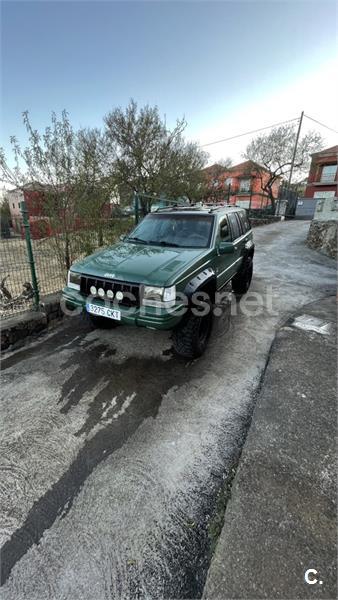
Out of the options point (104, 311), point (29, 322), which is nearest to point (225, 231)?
point (104, 311)

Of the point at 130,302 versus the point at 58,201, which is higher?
the point at 58,201

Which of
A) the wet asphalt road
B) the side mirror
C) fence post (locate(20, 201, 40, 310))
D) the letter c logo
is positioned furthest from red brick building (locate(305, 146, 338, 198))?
the letter c logo

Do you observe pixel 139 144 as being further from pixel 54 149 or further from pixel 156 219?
pixel 156 219

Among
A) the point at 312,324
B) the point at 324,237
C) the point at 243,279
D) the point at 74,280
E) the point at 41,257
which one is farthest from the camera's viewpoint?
the point at 324,237

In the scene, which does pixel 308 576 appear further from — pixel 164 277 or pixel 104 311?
pixel 104 311

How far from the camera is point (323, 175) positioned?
2916cm

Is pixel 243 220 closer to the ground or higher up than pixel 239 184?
closer to the ground

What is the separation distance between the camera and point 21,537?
58.0 inches

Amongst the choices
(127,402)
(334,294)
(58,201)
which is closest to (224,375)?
(127,402)

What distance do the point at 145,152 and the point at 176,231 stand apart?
9.53m

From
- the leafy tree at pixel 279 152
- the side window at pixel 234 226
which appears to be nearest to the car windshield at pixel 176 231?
the side window at pixel 234 226

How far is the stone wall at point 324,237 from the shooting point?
29.7 ft

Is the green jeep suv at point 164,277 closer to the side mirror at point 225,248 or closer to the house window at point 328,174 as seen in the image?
the side mirror at point 225,248

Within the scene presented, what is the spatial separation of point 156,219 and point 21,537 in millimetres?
3708
